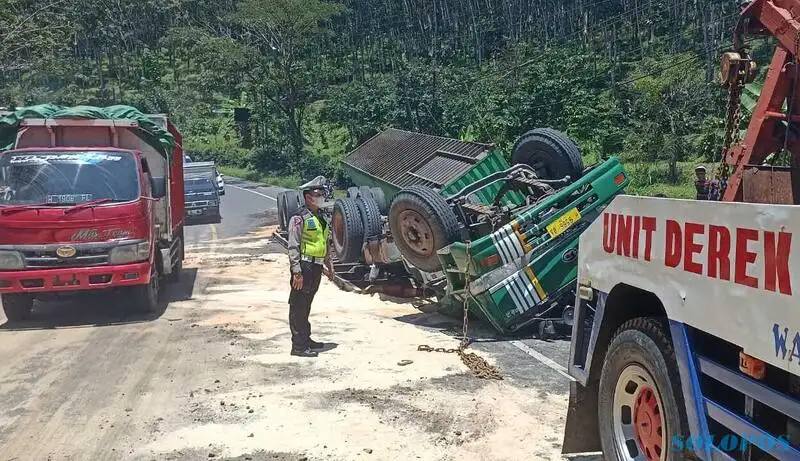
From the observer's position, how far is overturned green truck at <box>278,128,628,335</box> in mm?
8242

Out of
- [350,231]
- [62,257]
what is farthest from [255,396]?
[350,231]

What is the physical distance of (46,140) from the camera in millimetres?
10211

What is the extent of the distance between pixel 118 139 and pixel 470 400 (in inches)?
270

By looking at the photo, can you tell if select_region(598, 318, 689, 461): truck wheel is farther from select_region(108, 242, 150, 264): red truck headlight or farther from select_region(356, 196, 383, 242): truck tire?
select_region(356, 196, 383, 242): truck tire

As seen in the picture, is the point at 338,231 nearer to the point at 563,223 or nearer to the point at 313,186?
the point at 313,186

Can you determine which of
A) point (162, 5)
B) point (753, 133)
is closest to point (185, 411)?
point (753, 133)

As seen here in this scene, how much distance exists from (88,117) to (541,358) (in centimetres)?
668

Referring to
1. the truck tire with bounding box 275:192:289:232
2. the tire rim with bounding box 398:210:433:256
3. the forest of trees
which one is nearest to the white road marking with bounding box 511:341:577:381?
the tire rim with bounding box 398:210:433:256

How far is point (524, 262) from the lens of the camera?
27.0 feet

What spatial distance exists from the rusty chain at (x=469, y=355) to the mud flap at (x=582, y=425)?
2.44 meters

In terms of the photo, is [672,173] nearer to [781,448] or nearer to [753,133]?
[753,133]

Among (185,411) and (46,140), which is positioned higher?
(46,140)

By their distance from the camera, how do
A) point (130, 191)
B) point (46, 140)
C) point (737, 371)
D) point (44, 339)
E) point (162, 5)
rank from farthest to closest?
point (162, 5)
point (46, 140)
point (130, 191)
point (44, 339)
point (737, 371)

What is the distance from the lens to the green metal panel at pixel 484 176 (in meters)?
9.94
